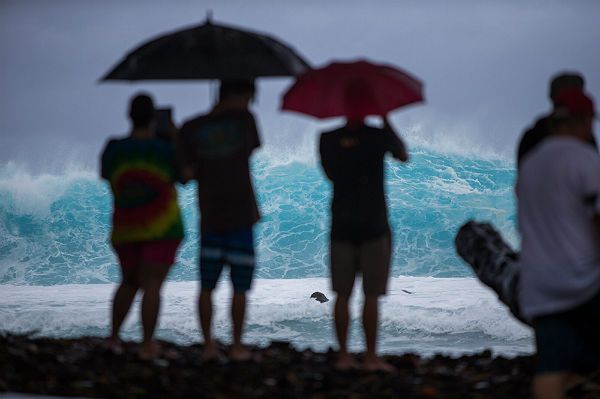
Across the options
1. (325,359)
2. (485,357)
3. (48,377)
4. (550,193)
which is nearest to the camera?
(550,193)

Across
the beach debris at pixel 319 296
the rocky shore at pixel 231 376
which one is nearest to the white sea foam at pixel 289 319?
the beach debris at pixel 319 296

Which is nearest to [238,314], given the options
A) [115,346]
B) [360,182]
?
[115,346]

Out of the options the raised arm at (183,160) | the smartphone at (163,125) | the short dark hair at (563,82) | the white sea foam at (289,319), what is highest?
the short dark hair at (563,82)

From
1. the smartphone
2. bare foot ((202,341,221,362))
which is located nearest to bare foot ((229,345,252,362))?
bare foot ((202,341,221,362))

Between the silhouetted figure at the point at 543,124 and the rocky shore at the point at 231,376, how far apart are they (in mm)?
1809

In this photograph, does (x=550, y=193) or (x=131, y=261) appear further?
(x=131, y=261)

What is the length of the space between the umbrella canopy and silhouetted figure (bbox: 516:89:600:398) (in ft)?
8.78

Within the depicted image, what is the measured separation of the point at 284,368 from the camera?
25.1 ft

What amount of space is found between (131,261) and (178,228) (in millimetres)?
441

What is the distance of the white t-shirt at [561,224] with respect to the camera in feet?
17.1

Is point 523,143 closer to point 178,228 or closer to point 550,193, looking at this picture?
point 550,193

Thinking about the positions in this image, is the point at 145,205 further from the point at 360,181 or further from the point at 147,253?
the point at 360,181

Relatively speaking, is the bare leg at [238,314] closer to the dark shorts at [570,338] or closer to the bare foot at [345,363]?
the bare foot at [345,363]

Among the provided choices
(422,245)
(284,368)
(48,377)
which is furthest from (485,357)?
(422,245)
